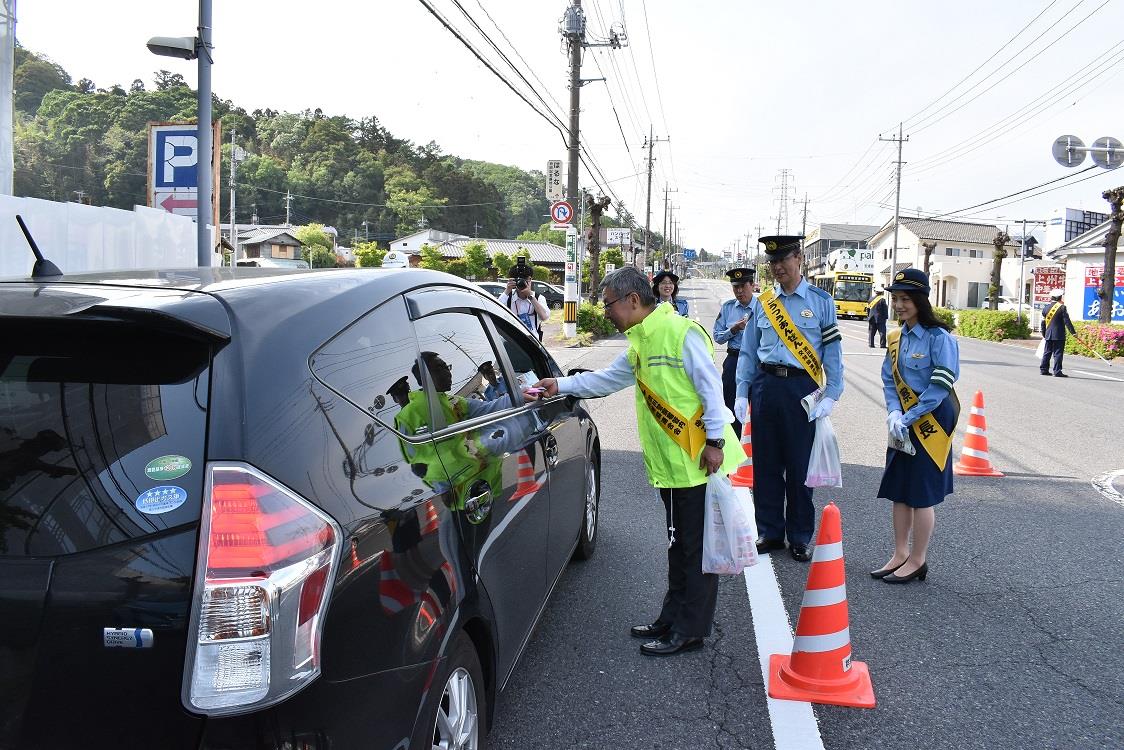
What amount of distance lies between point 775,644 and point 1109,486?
5.10 metres

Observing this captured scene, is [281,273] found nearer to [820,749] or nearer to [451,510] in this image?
[451,510]

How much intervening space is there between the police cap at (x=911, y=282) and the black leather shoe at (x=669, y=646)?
2275 mm

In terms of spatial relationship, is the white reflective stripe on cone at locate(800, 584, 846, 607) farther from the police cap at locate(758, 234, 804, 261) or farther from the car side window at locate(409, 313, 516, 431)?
the police cap at locate(758, 234, 804, 261)

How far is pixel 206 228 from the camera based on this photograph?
822 cm

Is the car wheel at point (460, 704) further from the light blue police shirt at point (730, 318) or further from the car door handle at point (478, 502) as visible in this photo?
the light blue police shirt at point (730, 318)

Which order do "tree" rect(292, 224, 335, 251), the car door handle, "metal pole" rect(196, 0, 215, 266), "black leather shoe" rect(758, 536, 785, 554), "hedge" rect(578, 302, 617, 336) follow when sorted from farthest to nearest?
"tree" rect(292, 224, 335, 251) < "hedge" rect(578, 302, 617, 336) < "metal pole" rect(196, 0, 215, 266) < "black leather shoe" rect(758, 536, 785, 554) < the car door handle

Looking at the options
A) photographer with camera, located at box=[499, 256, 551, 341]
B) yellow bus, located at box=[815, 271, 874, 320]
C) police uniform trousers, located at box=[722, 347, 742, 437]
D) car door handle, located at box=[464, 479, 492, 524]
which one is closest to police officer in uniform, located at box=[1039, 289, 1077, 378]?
police uniform trousers, located at box=[722, 347, 742, 437]

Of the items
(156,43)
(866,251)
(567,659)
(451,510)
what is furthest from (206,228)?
(866,251)

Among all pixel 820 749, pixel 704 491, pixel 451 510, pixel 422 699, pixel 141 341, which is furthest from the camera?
pixel 704 491

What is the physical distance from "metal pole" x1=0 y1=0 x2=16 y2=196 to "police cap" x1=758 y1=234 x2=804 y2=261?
7700 millimetres

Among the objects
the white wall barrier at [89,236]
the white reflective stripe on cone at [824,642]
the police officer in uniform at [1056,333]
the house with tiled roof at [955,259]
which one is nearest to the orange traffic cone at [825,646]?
the white reflective stripe on cone at [824,642]

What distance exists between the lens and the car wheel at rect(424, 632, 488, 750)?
214cm

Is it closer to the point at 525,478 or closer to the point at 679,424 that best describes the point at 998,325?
the point at 679,424

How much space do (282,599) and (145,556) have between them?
28 cm
